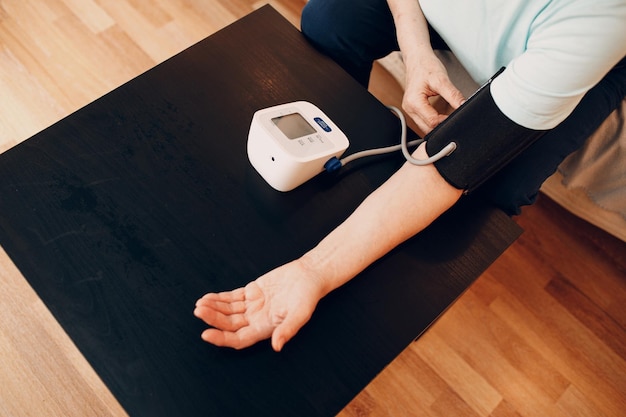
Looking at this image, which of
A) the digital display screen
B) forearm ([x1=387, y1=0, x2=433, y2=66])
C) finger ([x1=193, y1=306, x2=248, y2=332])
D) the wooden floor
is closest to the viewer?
finger ([x1=193, y1=306, x2=248, y2=332])

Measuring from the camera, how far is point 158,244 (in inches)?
25.0

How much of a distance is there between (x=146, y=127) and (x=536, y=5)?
577mm

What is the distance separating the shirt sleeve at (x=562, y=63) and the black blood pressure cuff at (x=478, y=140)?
1cm

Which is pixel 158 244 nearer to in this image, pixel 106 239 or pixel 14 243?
pixel 106 239

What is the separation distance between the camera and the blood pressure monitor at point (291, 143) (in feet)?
2.16

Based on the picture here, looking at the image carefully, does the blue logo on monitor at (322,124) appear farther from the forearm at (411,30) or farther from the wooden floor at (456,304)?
the wooden floor at (456,304)

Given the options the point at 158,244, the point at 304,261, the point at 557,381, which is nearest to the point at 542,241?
the point at 557,381

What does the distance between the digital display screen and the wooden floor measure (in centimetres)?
64

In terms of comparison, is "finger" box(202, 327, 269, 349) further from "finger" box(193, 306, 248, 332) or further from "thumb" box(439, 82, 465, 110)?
"thumb" box(439, 82, 465, 110)

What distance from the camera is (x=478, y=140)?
2.12ft

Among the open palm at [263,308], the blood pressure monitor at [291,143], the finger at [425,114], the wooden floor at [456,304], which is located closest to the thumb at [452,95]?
the finger at [425,114]

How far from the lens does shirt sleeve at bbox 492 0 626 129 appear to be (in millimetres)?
580

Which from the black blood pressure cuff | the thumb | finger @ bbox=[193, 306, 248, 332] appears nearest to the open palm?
finger @ bbox=[193, 306, 248, 332]

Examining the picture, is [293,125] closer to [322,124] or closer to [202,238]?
[322,124]
